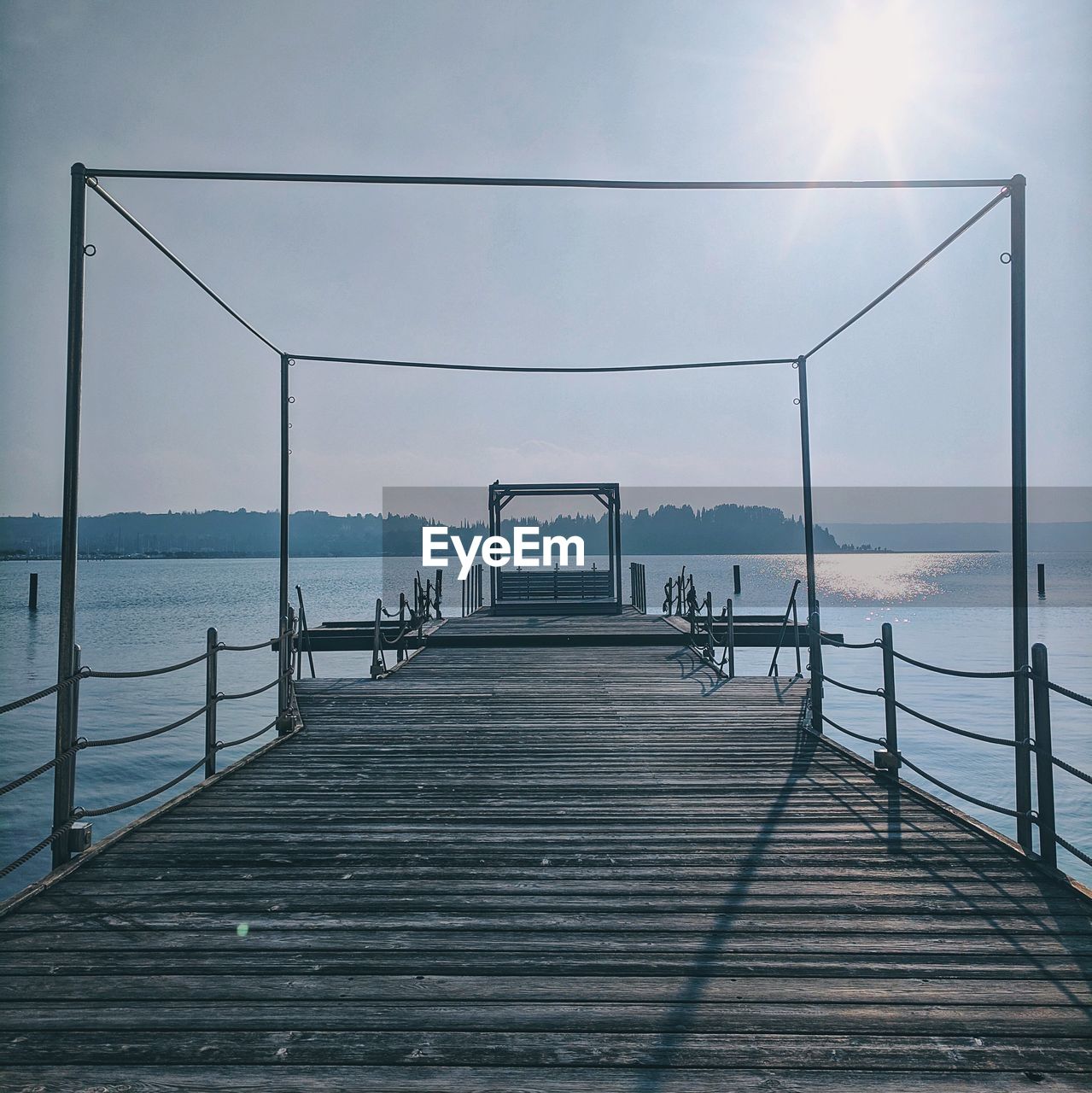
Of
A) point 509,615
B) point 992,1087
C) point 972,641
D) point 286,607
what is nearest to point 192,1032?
point 992,1087

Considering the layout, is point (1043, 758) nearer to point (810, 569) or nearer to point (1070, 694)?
point (1070, 694)

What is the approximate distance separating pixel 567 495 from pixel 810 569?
15509 millimetres

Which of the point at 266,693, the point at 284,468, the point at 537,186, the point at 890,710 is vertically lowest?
the point at 266,693

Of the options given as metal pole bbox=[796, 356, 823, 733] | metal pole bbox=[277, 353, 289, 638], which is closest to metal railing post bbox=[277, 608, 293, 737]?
metal pole bbox=[277, 353, 289, 638]

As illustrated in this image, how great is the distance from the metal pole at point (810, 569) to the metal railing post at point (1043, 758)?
2.63 metres

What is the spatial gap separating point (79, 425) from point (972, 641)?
4155 cm

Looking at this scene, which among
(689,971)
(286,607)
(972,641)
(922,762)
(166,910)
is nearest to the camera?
(689,971)

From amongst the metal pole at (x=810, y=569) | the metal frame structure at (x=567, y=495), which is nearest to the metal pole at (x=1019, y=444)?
the metal pole at (x=810, y=569)

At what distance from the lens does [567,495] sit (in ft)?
74.4

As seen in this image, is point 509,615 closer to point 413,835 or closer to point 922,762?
point 922,762

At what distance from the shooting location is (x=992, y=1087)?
2.48 m

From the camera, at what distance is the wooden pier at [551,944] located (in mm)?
2611

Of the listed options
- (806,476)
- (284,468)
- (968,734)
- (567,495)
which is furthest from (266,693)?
(968,734)

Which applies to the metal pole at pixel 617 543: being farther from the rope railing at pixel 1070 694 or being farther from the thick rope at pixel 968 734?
the rope railing at pixel 1070 694
